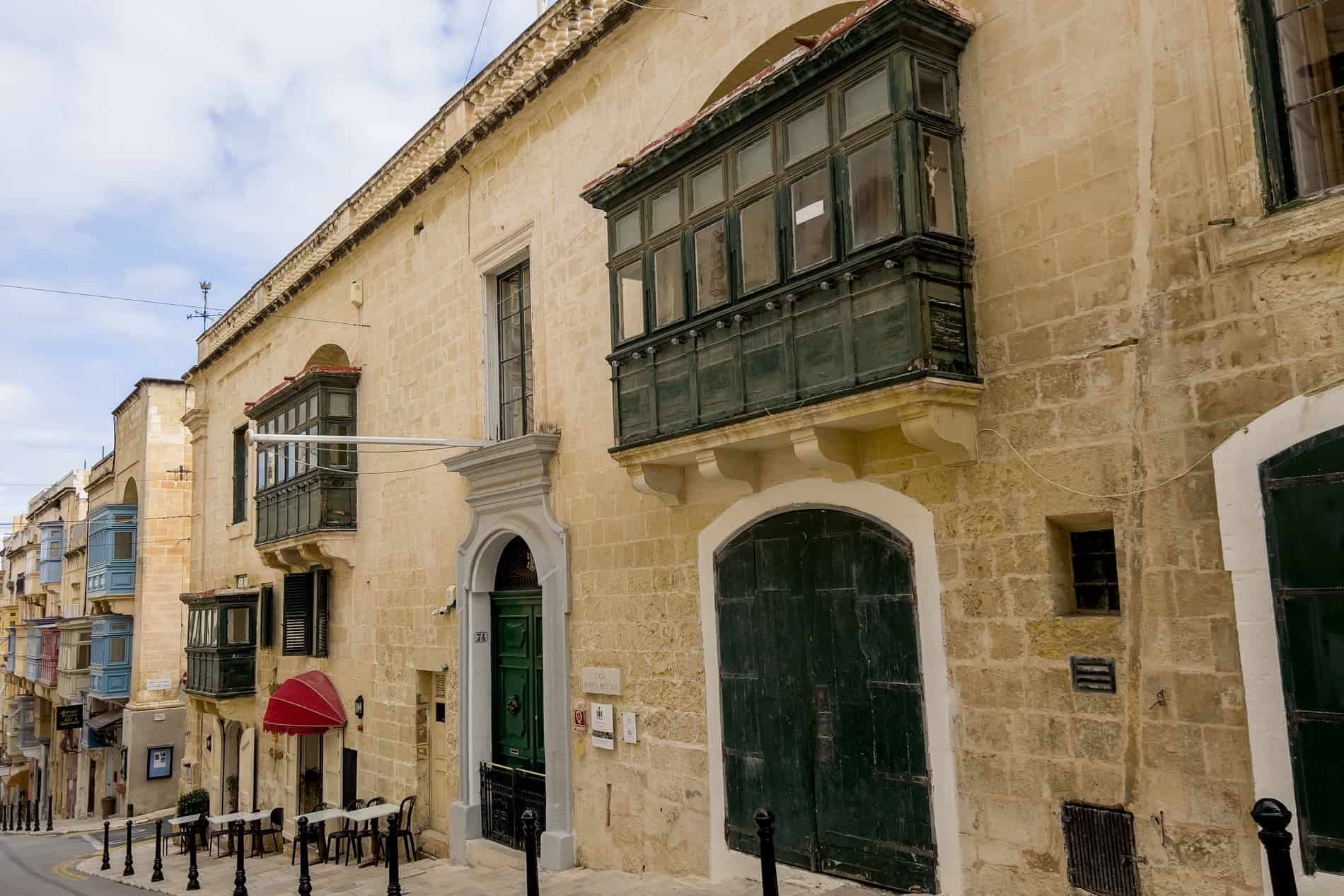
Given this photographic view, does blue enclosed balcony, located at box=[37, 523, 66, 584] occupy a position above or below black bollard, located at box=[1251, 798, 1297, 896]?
above

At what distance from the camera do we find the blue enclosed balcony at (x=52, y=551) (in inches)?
1556

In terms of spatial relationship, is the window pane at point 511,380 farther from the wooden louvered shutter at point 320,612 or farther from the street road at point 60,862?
the street road at point 60,862

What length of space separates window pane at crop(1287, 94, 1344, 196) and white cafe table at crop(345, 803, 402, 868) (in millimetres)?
10758

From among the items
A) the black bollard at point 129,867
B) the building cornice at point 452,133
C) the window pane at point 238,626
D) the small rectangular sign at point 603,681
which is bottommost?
the black bollard at point 129,867

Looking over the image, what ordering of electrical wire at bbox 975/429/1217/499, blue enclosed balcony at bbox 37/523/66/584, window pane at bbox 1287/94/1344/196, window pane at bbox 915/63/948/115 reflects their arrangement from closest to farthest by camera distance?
window pane at bbox 1287/94/1344/196 < electrical wire at bbox 975/429/1217/499 < window pane at bbox 915/63/948/115 < blue enclosed balcony at bbox 37/523/66/584

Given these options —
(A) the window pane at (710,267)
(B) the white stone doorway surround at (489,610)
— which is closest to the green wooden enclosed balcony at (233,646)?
(B) the white stone doorway surround at (489,610)

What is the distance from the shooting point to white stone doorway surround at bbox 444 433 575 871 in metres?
9.44

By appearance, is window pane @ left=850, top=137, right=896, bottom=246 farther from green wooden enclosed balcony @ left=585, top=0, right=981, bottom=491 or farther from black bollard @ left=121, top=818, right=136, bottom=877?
black bollard @ left=121, top=818, right=136, bottom=877

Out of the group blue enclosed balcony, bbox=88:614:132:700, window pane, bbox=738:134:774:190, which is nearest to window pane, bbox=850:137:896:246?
window pane, bbox=738:134:774:190

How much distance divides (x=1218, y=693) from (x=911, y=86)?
373 centimetres

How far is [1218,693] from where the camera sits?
491 cm

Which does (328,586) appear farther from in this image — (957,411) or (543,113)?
(957,411)

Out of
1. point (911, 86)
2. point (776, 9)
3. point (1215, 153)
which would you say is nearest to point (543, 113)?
point (776, 9)

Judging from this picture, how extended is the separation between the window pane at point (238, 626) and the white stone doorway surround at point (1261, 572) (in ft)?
54.2
